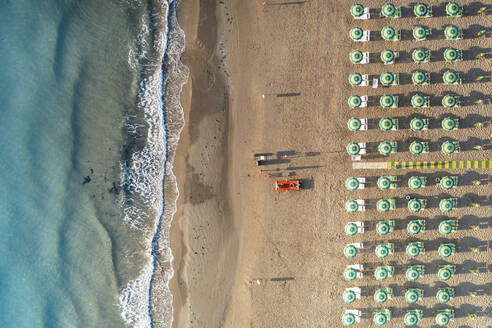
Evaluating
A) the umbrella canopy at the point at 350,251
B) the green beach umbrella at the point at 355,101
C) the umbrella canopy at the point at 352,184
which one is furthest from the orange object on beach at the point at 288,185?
the green beach umbrella at the point at 355,101

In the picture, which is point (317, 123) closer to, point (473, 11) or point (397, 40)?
point (397, 40)

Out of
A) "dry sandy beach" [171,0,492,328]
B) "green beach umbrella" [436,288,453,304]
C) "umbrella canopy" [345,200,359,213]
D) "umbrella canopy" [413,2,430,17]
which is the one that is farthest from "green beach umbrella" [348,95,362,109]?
"green beach umbrella" [436,288,453,304]

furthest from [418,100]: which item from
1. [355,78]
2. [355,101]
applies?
[355,78]

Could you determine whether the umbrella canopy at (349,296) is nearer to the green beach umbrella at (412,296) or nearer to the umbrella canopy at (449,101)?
the green beach umbrella at (412,296)

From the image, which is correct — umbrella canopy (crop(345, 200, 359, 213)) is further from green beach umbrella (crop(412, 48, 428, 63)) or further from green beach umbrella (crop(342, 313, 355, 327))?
green beach umbrella (crop(412, 48, 428, 63))

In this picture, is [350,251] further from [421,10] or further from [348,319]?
[421,10]

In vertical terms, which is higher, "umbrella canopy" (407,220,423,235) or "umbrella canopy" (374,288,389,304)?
"umbrella canopy" (407,220,423,235)

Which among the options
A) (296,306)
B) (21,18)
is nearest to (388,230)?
(296,306)
